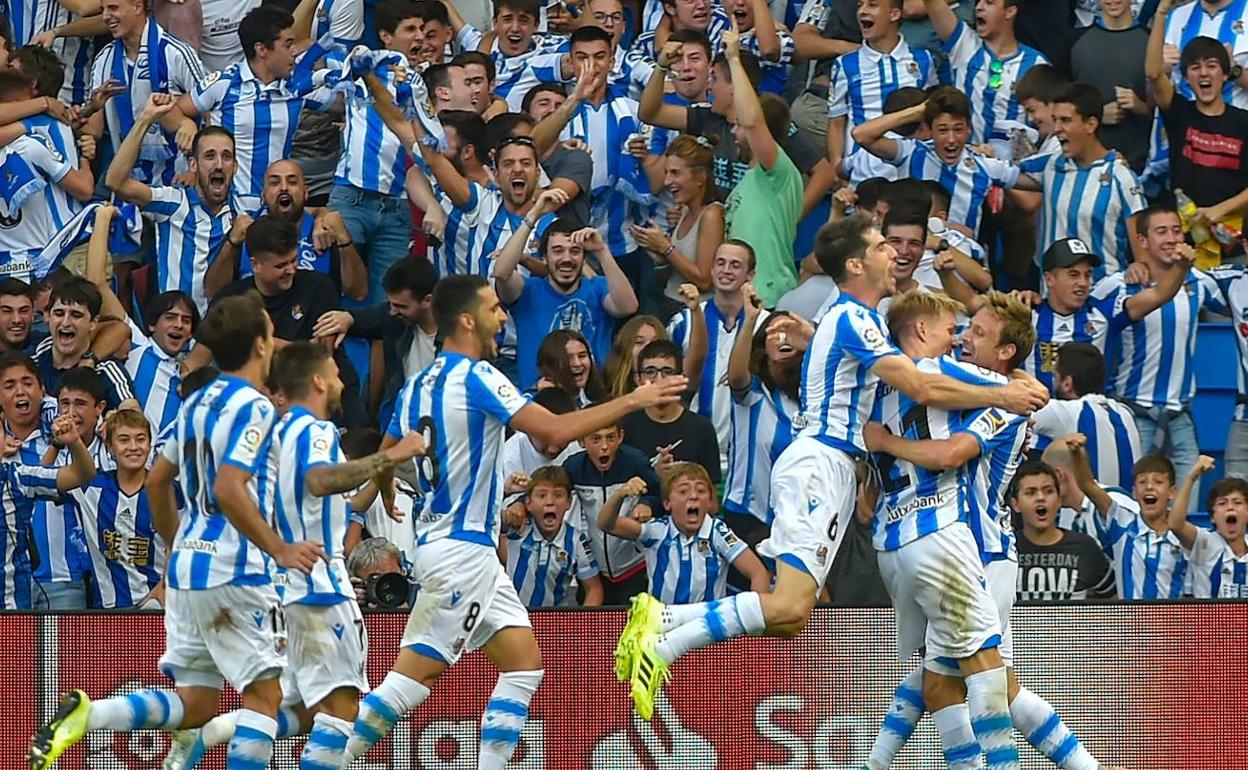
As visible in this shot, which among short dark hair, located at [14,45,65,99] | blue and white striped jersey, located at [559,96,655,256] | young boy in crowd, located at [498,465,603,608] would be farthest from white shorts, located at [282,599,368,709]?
short dark hair, located at [14,45,65,99]

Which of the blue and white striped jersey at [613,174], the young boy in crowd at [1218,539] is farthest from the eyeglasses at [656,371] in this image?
the young boy in crowd at [1218,539]

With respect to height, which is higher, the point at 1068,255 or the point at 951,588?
the point at 1068,255

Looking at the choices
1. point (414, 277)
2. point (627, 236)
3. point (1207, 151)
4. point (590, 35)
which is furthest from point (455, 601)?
point (1207, 151)

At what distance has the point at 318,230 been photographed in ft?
49.0

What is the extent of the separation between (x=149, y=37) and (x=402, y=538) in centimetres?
475

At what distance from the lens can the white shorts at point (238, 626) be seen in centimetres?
1052

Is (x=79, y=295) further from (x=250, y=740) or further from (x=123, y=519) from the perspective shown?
(x=250, y=740)

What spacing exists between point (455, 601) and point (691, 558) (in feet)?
7.06

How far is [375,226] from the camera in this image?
50.6 feet

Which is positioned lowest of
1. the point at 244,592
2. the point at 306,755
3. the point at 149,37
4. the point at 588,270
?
the point at 306,755

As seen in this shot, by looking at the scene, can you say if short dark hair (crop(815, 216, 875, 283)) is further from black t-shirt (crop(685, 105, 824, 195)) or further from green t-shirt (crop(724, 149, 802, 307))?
black t-shirt (crop(685, 105, 824, 195))

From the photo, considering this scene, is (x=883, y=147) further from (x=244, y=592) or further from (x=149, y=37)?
(x=244, y=592)

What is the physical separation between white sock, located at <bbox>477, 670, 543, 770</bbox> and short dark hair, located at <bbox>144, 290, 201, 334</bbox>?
453cm

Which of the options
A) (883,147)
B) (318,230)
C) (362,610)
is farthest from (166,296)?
(883,147)
